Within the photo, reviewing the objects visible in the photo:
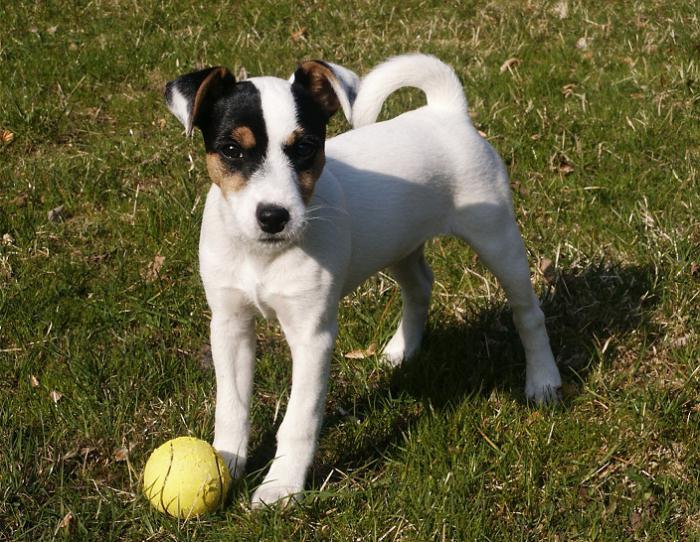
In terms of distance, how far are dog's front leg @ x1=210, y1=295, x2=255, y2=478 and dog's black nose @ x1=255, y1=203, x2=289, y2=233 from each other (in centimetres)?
63

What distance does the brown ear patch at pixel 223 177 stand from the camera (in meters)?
3.51

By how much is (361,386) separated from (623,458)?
120 centimetres

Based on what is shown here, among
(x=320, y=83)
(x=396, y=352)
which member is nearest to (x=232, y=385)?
(x=396, y=352)

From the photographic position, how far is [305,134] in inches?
139

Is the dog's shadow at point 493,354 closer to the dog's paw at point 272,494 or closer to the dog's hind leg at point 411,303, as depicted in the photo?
the dog's hind leg at point 411,303

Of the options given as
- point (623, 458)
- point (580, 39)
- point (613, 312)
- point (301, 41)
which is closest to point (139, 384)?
point (623, 458)

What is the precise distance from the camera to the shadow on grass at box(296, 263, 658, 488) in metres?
4.31

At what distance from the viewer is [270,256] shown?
12.1 feet

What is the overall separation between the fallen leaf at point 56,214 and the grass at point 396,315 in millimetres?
22

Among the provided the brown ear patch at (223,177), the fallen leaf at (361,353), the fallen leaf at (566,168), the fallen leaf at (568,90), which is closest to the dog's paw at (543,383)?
the fallen leaf at (361,353)

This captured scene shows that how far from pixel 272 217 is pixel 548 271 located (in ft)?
8.22

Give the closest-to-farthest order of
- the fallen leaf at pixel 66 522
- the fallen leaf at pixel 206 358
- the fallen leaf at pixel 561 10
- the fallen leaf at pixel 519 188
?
the fallen leaf at pixel 66 522 < the fallen leaf at pixel 206 358 < the fallen leaf at pixel 519 188 < the fallen leaf at pixel 561 10

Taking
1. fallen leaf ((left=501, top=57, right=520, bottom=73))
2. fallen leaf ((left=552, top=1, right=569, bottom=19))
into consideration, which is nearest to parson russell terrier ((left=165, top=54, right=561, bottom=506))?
fallen leaf ((left=501, top=57, right=520, bottom=73))

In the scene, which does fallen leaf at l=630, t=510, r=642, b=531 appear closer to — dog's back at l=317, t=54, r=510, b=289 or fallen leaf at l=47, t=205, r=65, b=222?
Answer: dog's back at l=317, t=54, r=510, b=289
